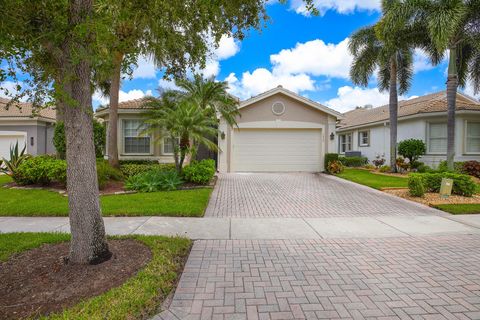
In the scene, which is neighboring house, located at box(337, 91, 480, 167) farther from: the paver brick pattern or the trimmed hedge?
the paver brick pattern

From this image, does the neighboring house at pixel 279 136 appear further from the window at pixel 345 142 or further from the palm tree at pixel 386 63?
the window at pixel 345 142

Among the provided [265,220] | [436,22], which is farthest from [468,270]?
[436,22]

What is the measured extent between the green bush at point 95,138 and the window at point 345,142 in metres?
20.0

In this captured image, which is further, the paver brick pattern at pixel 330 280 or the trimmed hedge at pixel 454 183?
the trimmed hedge at pixel 454 183

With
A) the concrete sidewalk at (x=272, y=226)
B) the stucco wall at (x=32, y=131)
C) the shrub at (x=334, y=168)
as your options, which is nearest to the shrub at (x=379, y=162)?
the shrub at (x=334, y=168)

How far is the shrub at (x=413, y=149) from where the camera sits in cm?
1592

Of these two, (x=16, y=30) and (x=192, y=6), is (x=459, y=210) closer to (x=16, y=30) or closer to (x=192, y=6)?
(x=192, y=6)

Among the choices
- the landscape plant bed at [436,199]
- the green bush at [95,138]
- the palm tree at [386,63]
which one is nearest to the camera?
the landscape plant bed at [436,199]

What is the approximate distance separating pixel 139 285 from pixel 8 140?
76.7ft

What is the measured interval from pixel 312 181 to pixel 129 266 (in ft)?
34.5

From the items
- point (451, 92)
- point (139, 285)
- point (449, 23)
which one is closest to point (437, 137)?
point (451, 92)

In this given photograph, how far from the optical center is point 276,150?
1664 centimetres

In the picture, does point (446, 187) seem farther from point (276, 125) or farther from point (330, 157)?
point (276, 125)

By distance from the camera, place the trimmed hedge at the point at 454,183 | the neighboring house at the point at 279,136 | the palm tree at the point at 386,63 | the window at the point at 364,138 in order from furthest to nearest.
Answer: the window at the point at 364,138 → the neighboring house at the point at 279,136 → the palm tree at the point at 386,63 → the trimmed hedge at the point at 454,183
